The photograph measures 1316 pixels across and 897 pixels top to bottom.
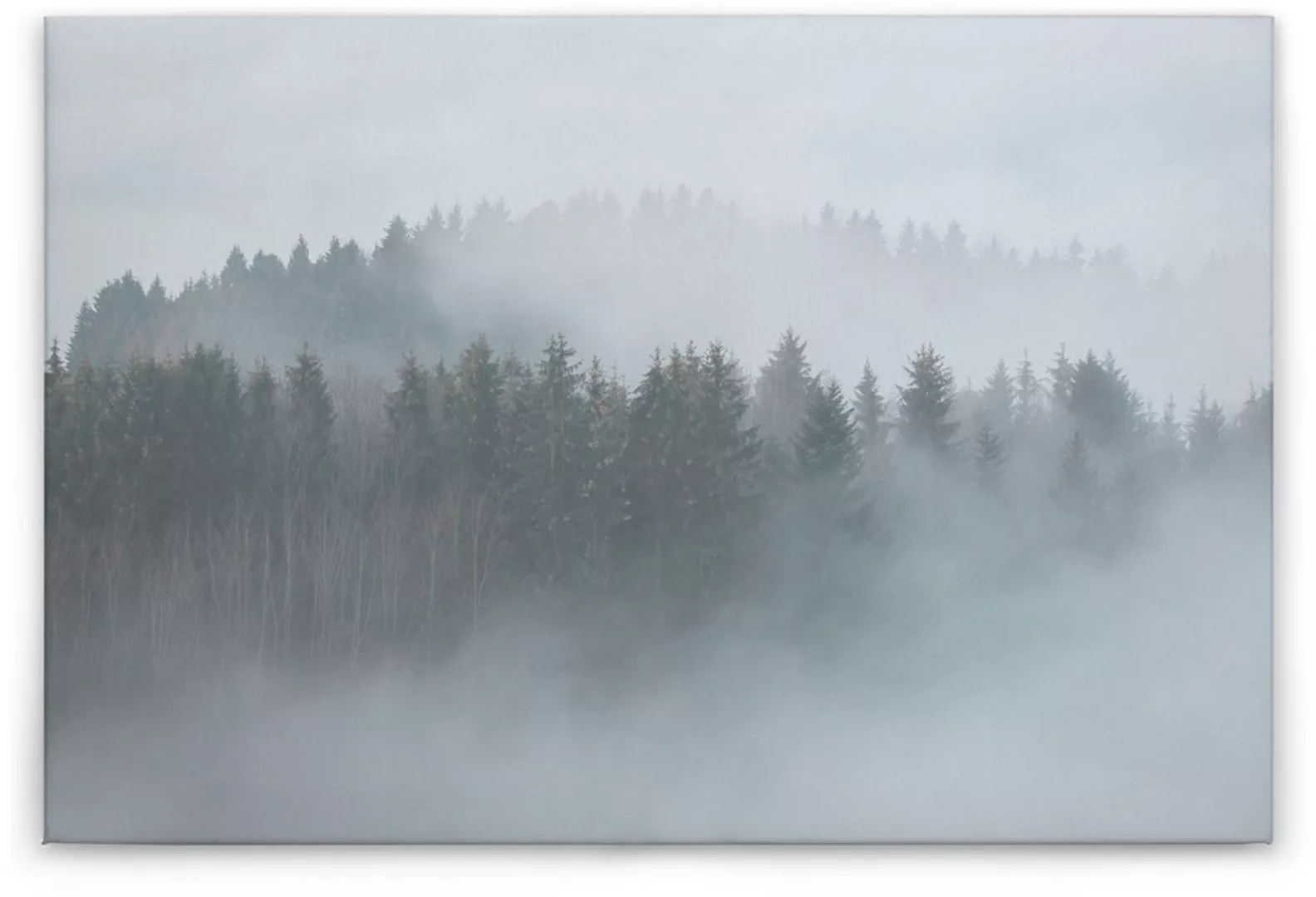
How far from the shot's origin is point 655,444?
2574 millimetres

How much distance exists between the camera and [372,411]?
2557 millimetres

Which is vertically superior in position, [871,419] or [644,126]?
[644,126]

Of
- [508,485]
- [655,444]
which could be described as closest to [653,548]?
[655,444]

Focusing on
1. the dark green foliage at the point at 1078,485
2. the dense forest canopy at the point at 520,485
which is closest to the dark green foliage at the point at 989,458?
the dense forest canopy at the point at 520,485

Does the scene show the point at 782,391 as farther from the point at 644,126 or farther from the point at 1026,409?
the point at 644,126

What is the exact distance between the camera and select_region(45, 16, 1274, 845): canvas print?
2.55m

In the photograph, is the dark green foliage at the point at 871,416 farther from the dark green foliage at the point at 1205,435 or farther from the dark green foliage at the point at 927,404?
the dark green foliage at the point at 1205,435

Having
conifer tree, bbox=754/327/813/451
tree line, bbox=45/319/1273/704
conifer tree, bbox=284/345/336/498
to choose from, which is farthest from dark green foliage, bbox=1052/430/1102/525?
conifer tree, bbox=284/345/336/498

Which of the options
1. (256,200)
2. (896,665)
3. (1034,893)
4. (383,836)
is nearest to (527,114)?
(256,200)

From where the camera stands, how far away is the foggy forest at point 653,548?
8.38 ft

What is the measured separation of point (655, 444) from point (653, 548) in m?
0.25

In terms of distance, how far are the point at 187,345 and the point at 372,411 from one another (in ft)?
1.50

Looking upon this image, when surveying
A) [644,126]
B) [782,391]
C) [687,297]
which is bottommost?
[782,391]

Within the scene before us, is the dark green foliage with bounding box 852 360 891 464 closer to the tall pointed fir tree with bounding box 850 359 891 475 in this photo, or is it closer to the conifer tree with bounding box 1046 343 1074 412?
the tall pointed fir tree with bounding box 850 359 891 475
